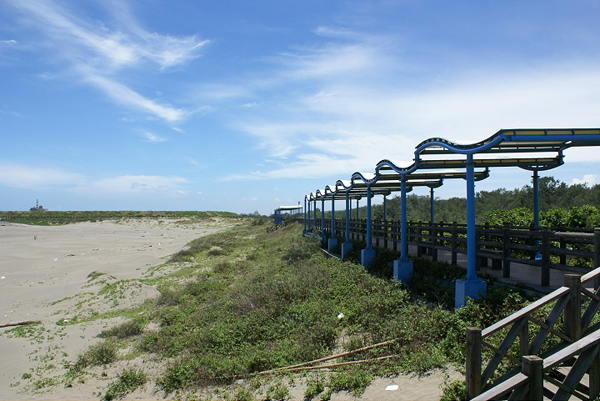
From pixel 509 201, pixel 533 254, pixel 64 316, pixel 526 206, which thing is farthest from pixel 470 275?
pixel 509 201

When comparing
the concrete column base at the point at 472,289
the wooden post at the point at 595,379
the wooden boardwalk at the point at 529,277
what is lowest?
the wooden post at the point at 595,379

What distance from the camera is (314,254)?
20984mm

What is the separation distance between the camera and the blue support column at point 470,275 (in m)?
8.24

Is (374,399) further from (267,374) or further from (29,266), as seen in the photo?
(29,266)

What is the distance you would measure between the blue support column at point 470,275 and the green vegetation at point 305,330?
0.32m

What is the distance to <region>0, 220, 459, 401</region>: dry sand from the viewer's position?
8.30m

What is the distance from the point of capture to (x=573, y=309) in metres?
4.90

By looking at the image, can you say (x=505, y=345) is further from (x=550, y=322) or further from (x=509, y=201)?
(x=509, y=201)

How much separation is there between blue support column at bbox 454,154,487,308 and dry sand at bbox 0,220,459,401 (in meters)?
2.42

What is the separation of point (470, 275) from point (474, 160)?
401cm

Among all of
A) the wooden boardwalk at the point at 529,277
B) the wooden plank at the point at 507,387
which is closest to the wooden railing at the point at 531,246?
the wooden boardwalk at the point at 529,277

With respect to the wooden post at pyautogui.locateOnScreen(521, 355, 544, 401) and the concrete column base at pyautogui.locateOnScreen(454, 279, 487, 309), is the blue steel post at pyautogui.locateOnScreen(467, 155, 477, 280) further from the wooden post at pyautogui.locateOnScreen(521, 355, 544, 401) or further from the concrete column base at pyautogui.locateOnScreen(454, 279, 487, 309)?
the wooden post at pyautogui.locateOnScreen(521, 355, 544, 401)

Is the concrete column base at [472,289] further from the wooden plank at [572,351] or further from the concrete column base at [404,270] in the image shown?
the wooden plank at [572,351]


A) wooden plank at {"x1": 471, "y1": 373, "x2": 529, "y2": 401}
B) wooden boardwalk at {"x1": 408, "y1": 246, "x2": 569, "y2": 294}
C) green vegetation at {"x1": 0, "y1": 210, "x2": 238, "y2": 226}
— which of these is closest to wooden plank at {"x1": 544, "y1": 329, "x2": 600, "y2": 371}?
wooden plank at {"x1": 471, "y1": 373, "x2": 529, "y2": 401}
